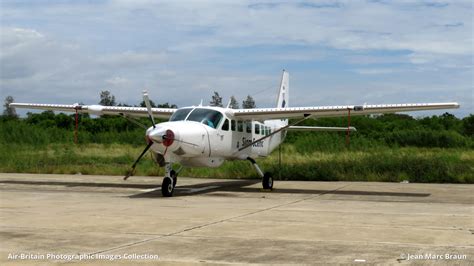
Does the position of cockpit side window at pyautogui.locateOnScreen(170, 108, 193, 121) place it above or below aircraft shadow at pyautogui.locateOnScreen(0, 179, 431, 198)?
above

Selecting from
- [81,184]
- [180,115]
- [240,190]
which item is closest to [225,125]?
[180,115]

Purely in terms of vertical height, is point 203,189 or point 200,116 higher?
point 200,116

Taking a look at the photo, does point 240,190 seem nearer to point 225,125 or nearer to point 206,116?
point 225,125

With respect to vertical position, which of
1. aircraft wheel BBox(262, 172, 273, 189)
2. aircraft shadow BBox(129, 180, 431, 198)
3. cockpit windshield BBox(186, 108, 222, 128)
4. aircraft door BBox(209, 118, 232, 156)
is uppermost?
cockpit windshield BBox(186, 108, 222, 128)

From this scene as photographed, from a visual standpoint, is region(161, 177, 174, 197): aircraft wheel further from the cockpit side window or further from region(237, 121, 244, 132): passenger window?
region(237, 121, 244, 132): passenger window

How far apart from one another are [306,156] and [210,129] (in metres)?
12.7

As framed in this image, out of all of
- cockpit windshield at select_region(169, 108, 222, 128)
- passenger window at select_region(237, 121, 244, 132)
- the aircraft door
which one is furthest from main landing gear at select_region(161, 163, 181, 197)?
passenger window at select_region(237, 121, 244, 132)

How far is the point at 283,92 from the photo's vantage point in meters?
24.6

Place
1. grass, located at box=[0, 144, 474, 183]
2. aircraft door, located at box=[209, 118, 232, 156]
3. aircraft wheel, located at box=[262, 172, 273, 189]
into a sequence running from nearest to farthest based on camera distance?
aircraft door, located at box=[209, 118, 232, 156], aircraft wheel, located at box=[262, 172, 273, 189], grass, located at box=[0, 144, 474, 183]

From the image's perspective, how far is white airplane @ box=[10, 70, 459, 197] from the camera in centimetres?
1555

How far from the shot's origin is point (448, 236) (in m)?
8.98

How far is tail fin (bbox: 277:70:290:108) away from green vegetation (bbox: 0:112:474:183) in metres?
2.67

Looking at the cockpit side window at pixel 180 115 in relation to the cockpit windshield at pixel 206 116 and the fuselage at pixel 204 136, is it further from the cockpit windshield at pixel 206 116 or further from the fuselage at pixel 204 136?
the cockpit windshield at pixel 206 116

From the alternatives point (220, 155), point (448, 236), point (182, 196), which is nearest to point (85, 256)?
point (448, 236)
